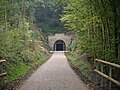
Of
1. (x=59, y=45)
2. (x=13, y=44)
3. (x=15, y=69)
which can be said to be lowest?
(x=15, y=69)

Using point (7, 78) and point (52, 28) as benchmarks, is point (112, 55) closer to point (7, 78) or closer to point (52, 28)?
point (7, 78)

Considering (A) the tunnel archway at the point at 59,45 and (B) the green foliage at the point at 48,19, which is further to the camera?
(B) the green foliage at the point at 48,19

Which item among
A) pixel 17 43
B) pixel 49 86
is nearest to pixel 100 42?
pixel 49 86

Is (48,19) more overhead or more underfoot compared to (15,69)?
more overhead

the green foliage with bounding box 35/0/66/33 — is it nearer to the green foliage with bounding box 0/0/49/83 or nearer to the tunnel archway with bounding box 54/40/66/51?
the tunnel archway with bounding box 54/40/66/51

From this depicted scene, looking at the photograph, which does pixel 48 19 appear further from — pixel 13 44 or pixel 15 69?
pixel 15 69

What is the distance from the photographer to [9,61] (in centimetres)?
1166

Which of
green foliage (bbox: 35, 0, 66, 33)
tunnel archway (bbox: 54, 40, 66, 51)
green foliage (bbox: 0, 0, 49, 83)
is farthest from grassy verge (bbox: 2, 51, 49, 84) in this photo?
green foliage (bbox: 35, 0, 66, 33)

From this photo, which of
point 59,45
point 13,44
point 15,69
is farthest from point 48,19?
point 15,69

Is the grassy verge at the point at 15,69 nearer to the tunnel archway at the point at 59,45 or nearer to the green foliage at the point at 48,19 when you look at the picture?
the tunnel archway at the point at 59,45

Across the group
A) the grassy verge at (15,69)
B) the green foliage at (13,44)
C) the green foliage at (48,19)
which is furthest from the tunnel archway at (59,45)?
the grassy verge at (15,69)

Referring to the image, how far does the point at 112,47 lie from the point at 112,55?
0.37 meters

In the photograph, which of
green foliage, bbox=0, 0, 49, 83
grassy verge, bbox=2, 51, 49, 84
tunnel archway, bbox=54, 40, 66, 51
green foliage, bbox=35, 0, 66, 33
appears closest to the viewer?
grassy verge, bbox=2, 51, 49, 84

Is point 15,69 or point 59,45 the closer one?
point 15,69
